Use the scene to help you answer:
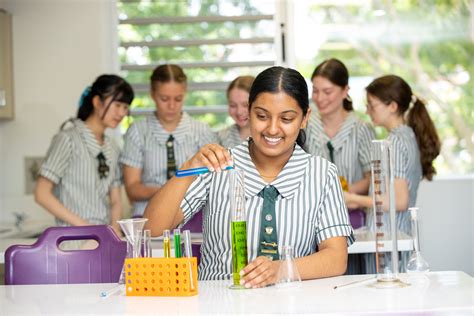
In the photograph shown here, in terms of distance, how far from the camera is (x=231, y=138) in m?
4.80

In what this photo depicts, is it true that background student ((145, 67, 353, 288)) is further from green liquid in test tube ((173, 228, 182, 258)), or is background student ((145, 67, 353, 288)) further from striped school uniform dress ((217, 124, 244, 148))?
striped school uniform dress ((217, 124, 244, 148))

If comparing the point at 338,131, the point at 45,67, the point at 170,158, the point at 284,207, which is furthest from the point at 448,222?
the point at 284,207

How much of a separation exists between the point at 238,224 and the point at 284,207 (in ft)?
0.93

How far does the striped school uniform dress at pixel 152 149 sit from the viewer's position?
Result: 466cm

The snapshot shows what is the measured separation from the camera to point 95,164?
443 cm

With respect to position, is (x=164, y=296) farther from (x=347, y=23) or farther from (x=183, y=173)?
(x=347, y=23)

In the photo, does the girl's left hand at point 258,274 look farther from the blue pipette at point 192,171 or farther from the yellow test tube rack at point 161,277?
the blue pipette at point 192,171

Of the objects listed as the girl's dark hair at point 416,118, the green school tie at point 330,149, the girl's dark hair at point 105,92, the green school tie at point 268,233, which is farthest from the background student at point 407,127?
the green school tie at point 268,233

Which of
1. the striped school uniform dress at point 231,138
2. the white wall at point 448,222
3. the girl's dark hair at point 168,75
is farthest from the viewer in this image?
the white wall at point 448,222

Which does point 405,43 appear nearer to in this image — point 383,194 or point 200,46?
point 200,46

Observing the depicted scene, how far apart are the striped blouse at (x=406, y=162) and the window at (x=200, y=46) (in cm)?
161

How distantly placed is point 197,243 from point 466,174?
11.1ft

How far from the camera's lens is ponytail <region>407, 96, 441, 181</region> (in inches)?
172

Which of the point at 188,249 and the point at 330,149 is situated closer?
the point at 188,249
